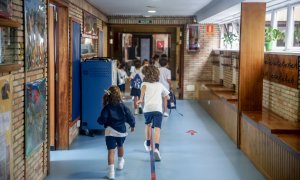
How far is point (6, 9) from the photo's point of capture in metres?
4.27

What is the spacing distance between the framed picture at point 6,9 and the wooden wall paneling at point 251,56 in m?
4.72

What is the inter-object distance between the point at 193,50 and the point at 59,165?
30.1 feet

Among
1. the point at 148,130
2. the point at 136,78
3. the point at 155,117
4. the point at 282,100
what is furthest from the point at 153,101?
the point at 136,78

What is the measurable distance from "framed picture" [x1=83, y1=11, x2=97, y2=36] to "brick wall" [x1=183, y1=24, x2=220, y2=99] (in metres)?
4.54

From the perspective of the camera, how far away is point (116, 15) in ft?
50.8

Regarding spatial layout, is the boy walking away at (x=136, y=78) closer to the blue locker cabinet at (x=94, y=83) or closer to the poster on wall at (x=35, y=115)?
the blue locker cabinet at (x=94, y=83)

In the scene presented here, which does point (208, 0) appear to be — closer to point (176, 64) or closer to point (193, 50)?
point (193, 50)

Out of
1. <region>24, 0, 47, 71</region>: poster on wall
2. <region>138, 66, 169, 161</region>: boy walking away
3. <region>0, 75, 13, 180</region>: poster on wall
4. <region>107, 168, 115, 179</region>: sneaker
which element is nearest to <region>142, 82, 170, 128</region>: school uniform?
<region>138, 66, 169, 161</region>: boy walking away

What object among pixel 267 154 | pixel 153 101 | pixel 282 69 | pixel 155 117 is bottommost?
pixel 267 154

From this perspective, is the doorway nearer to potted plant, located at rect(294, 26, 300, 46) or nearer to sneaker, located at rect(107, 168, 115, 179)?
sneaker, located at rect(107, 168, 115, 179)

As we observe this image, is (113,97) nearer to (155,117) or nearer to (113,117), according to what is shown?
(113,117)

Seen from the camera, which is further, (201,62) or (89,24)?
(201,62)

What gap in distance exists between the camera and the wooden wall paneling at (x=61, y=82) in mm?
7871

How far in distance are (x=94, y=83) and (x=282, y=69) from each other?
3707 millimetres
